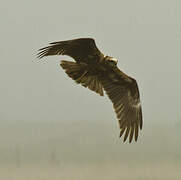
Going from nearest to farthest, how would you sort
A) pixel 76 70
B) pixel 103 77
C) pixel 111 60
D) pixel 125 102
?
pixel 111 60 < pixel 76 70 < pixel 103 77 < pixel 125 102

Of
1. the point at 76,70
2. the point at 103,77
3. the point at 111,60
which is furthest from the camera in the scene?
the point at 103,77

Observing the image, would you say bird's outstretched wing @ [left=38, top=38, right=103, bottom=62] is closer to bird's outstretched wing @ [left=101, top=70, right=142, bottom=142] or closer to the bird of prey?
the bird of prey

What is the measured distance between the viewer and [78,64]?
44.9ft

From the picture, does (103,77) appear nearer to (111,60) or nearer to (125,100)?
(125,100)

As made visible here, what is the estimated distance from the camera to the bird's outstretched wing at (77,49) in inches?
504

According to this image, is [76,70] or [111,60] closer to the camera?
[111,60]

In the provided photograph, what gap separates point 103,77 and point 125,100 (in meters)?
1.15

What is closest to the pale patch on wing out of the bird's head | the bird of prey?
the bird of prey

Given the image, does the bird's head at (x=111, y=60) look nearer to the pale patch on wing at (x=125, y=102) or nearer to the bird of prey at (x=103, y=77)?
the bird of prey at (x=103, y=77)

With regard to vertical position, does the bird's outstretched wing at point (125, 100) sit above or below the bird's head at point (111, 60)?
below

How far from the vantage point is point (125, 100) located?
15172 millimetres

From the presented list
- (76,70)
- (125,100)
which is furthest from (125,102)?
(76,70)

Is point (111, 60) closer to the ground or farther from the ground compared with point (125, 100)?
farther from the ground

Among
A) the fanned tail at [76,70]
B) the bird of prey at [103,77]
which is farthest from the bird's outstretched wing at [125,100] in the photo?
the fanned tail at [76,70]
